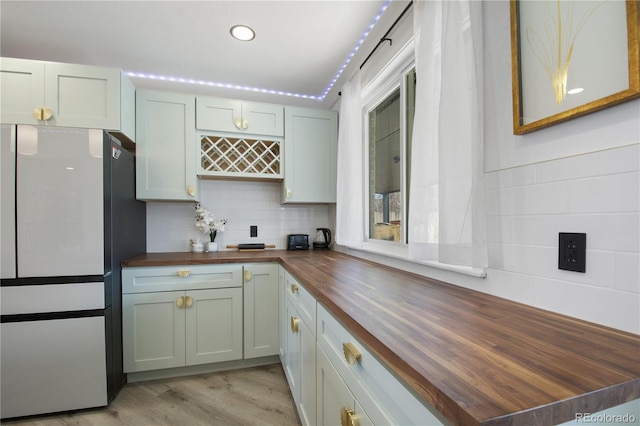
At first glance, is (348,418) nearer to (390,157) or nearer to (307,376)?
(307,376)

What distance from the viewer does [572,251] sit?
0.81 metres

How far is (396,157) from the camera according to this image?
1.94 m

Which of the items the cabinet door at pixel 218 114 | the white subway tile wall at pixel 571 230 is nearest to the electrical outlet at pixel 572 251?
the white subway tile wall at pixel 571 230

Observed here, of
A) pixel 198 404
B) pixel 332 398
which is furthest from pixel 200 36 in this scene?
pixel 198 404

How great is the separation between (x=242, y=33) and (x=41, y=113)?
4.37 ft

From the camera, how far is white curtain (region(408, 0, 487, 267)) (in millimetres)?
1057

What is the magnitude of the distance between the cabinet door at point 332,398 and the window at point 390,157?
3.05ft

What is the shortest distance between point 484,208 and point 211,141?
2.17m

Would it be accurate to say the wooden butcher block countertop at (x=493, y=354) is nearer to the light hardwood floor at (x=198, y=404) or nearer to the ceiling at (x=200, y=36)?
the light hardwood floor at (x=198, y=404)

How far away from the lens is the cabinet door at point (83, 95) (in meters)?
1.80

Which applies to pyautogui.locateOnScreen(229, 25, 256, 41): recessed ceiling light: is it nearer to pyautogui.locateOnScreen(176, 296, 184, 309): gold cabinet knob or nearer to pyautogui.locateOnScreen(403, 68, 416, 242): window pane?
A: pyautogui.locateOnScreen(403, 68, 416, 242): window pane

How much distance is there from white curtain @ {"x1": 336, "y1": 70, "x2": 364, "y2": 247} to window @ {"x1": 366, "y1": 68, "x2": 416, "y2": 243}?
14 centimetres

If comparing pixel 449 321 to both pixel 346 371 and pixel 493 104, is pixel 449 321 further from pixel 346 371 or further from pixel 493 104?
pixel 493 104

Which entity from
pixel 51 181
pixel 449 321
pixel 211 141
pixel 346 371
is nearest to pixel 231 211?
pixel 211 141
